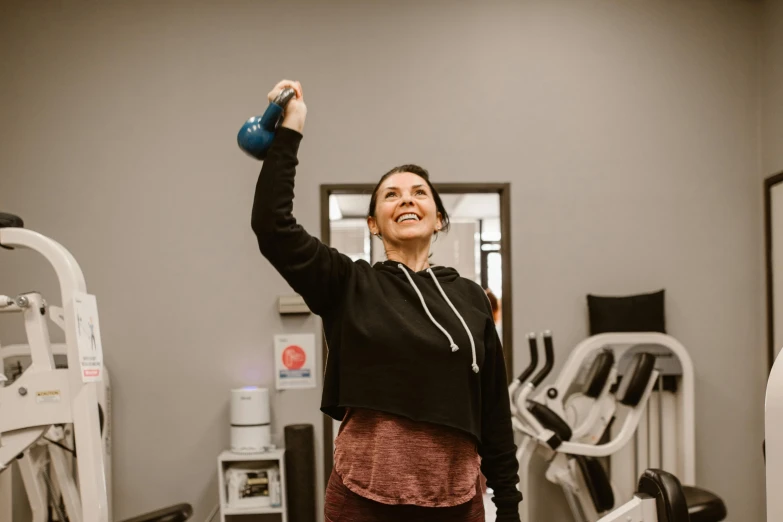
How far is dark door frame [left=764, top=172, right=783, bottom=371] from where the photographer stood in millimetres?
3402

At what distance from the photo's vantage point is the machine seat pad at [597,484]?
290 centimetres

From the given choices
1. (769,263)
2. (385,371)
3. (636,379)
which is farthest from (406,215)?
(769,263)

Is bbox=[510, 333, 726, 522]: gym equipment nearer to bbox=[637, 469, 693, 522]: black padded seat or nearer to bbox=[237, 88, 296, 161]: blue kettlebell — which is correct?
bbox=[637, 469, 693, 522]: black padded seat

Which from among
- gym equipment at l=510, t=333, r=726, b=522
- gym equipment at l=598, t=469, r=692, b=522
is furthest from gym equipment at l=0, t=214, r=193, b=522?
gym equipment at l=510, t=333, r=726, b=522

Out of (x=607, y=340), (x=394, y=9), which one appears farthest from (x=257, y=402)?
(x=394, y=9)

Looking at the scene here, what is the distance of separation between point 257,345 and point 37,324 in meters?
1.40

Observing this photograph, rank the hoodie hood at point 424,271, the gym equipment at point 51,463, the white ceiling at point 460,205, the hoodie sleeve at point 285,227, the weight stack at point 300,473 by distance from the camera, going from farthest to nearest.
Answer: the white ceiling at point 460,205
the weight stack at point 300,473
the gym equipment at point 51,463
the hoodie hood at point 424,271
the hoodie sleeve at point 285,227

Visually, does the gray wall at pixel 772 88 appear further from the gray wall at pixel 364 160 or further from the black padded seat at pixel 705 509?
the black padded seat at pixel 705 509

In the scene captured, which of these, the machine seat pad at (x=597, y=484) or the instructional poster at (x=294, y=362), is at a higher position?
the instructional poster at (x=294, y=362)

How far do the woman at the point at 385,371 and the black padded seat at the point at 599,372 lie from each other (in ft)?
6.05

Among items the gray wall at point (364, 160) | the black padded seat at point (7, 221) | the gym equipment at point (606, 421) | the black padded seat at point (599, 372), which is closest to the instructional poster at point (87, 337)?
the black padded seat at point (7, 221)

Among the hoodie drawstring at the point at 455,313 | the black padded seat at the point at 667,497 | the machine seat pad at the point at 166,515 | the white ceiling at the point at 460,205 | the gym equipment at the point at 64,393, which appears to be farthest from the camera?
the white ceiling at the point at 460,205

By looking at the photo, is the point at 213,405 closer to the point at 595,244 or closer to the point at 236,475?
the point at 236,475

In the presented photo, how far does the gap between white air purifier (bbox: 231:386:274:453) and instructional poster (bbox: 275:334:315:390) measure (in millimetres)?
188
